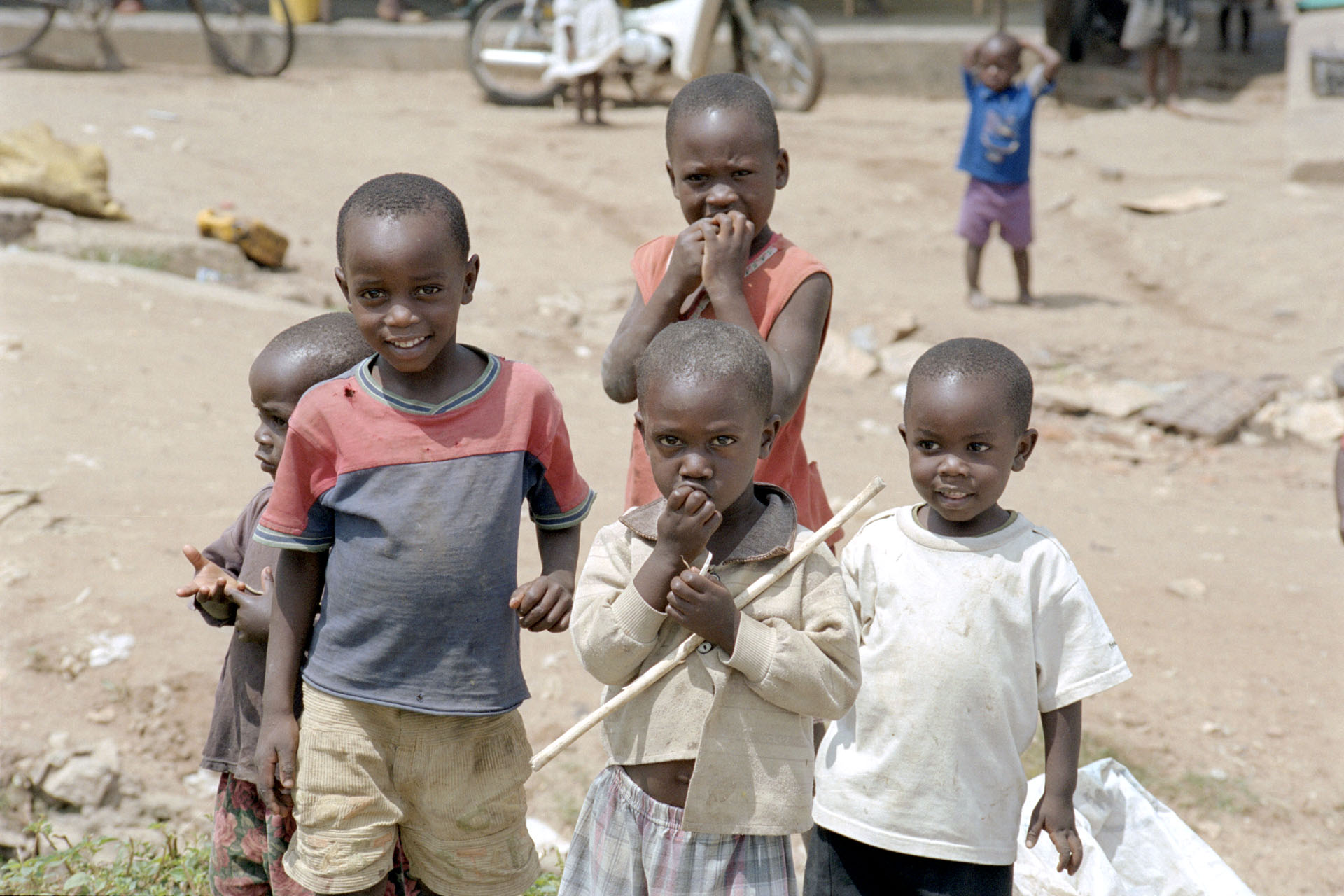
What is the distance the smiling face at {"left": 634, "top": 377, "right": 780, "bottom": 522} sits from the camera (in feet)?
5.46

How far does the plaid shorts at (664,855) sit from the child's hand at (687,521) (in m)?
0.40

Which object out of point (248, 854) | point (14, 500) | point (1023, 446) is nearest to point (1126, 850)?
point (1023, 446)

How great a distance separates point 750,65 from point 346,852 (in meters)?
10.5

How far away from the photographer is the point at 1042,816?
1.94 metres

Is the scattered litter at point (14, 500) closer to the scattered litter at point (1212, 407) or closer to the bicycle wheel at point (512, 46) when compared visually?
the scattered litter at point (1212, 407)

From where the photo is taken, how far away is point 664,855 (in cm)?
175

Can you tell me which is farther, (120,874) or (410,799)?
(120,874)

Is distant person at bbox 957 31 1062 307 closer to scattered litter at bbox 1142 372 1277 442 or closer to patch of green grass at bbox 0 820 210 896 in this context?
scattered litter at bbox 1142 372 1277 442

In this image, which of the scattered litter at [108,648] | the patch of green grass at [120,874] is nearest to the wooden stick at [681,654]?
the patch of green grass at [120,874]

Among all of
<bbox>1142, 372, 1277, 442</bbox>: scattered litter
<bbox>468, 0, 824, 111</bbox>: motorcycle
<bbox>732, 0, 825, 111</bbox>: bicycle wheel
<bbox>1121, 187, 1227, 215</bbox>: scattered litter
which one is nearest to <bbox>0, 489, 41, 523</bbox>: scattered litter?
<bbox>1142, 372, 1277, 442</bbox>: scattered litter

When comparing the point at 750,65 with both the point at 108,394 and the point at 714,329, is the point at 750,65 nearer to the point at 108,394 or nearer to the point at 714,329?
the point at 108,394

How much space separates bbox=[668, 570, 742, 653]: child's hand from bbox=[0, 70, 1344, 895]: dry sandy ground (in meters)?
1.53

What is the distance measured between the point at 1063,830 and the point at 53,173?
654cm

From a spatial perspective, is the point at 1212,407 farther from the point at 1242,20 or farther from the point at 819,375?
the point at 1242,20
